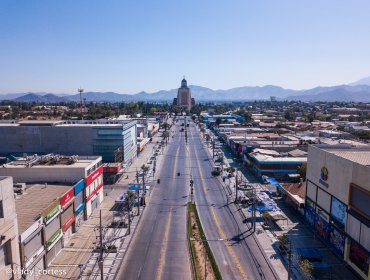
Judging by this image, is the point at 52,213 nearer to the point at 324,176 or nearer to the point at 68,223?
the point at 68,223

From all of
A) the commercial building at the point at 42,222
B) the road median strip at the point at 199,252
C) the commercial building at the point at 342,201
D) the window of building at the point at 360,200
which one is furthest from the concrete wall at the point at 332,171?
the commercial building at the point at 42,222

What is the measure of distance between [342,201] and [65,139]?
49.3 metres

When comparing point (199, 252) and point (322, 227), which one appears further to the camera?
point (322, 227)

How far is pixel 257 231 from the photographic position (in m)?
36.1

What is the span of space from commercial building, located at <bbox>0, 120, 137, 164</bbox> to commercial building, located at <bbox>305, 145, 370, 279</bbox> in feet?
121

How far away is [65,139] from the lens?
62.6 metres

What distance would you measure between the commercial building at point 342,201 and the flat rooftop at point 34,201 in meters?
26.3

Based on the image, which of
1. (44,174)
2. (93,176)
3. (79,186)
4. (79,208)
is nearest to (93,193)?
(93,176)

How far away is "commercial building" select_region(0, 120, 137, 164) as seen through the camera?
6222 centimetres

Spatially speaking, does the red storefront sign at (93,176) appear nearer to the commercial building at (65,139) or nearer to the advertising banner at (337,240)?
the commercial building at (65,139)

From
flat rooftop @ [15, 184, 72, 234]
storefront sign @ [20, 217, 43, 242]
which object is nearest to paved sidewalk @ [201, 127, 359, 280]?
storefront sign @ [20, 217, 43, 242]

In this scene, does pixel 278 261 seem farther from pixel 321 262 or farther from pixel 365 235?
pixel 365 235

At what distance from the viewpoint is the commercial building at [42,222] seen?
25625mm

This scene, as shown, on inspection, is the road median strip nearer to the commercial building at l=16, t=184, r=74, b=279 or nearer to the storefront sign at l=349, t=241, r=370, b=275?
the storefront sign at l=349, t=241, r=370, b=275
